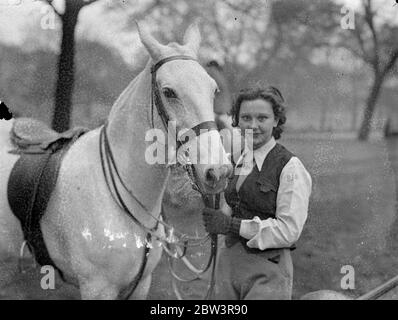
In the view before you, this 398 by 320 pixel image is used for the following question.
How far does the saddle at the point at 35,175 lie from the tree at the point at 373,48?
1375mm

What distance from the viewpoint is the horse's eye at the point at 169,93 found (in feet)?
5.70

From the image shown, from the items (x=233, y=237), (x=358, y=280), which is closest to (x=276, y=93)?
(x=233, y=237)

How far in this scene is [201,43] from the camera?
208 cm

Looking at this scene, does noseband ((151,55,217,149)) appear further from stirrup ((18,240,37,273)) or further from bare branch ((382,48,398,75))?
bare branch ((382,48,398,75))

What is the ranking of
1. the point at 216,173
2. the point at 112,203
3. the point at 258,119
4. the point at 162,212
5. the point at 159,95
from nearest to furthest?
the point at 216,173, the point at 159,95, the point at 112,203, the point at 258,119, the point at 162,212

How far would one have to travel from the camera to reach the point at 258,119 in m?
2.00

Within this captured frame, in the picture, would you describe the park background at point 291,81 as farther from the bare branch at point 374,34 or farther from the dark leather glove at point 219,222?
the dark leather glove at point 219,222

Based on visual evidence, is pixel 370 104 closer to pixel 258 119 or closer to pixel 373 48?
pixel 373 48

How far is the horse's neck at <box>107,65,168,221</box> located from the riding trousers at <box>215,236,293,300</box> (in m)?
0.44

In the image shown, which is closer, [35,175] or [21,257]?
[35,175]

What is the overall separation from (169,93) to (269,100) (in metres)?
0.51

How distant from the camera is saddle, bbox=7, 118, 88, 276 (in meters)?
1.92

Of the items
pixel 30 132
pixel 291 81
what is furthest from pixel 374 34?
pixel 30 132

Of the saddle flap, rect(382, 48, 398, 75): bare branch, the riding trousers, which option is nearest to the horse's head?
the riding trousers
